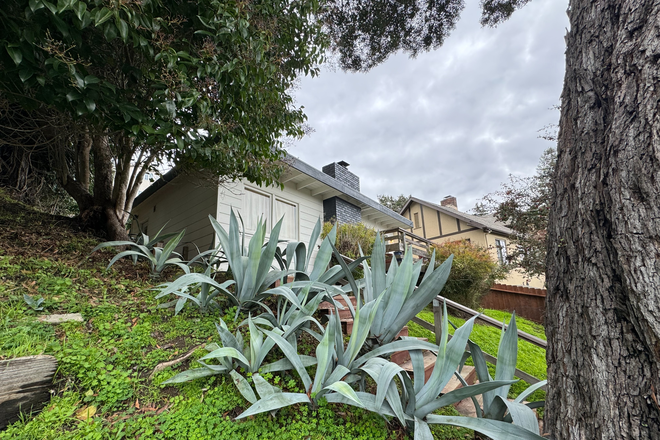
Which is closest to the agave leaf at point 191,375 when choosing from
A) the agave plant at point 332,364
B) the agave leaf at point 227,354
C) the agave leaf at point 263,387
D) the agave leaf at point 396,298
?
the agave leaf at point 227,354

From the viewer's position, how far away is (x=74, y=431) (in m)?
1.22

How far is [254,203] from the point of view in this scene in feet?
21.1

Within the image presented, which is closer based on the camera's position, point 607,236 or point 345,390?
point 607,236

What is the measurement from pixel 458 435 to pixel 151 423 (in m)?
1.67

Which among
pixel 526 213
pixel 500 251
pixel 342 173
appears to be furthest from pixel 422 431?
pixel 500 251

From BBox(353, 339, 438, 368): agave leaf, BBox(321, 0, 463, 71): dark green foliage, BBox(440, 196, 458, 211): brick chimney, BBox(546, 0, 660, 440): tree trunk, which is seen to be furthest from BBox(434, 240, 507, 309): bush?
BBox(440, 196, 458, 211): brick chimney

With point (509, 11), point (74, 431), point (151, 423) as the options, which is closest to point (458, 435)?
point (151, 423)

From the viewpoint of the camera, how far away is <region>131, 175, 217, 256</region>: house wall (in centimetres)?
607

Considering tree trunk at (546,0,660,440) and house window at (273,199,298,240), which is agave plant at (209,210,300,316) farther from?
house window at (273,199,298,240)

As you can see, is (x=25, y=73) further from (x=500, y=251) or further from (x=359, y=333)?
(x=500, y=251)

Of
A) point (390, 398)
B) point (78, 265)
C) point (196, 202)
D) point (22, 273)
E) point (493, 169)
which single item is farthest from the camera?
point (493, 169)

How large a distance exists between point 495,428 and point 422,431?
321mm

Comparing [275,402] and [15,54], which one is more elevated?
[15,54]

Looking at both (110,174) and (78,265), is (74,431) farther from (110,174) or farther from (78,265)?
(110,174)
